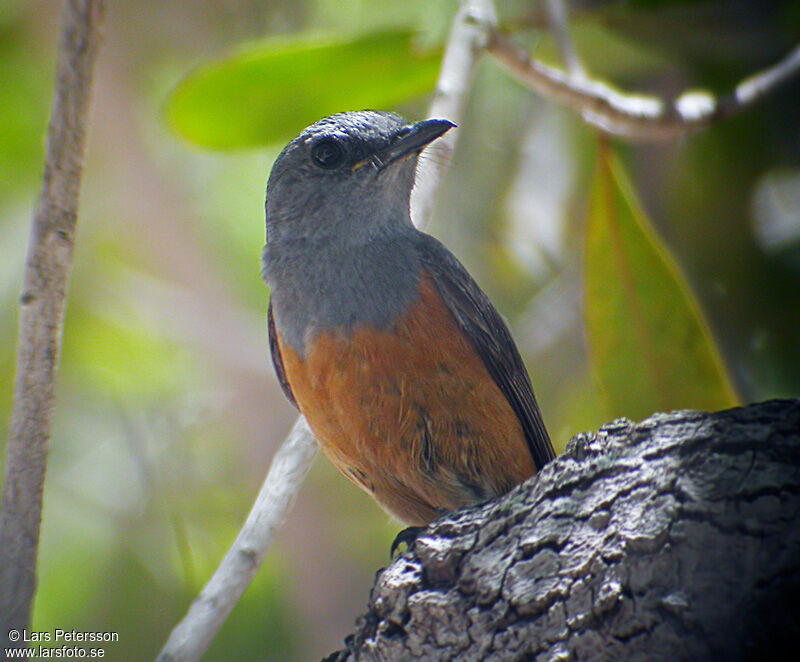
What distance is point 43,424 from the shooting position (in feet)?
8.35

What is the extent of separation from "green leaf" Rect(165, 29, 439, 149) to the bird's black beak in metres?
1.31

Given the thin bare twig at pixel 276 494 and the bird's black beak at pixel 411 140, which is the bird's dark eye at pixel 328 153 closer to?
the bird's black beak at pixel 411 140

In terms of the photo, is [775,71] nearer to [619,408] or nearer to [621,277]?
[621,277]

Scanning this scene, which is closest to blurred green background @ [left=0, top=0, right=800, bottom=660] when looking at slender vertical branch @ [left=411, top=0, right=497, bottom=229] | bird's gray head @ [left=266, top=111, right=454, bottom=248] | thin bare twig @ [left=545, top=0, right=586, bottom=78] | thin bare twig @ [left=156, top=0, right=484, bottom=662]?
thin bare twig @ [left=545, top=0, right=586, bottom=78]

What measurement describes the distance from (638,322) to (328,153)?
1712mm

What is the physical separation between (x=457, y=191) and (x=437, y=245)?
3398mm

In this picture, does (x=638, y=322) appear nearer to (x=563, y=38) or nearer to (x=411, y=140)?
(x=563, y=38)

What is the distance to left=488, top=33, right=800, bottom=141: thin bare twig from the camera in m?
3.83

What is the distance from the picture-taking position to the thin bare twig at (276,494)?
258cm

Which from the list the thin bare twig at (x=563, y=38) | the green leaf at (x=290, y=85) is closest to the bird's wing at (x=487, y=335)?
the thin bare twig at (x=563, y=38)

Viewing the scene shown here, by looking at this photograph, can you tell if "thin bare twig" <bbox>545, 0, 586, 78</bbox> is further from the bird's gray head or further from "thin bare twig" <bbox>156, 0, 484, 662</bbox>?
the bird's gray head

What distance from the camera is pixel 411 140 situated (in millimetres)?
3246

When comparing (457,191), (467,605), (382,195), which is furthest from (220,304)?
(467,605)

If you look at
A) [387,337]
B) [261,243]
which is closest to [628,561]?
[387,337]
